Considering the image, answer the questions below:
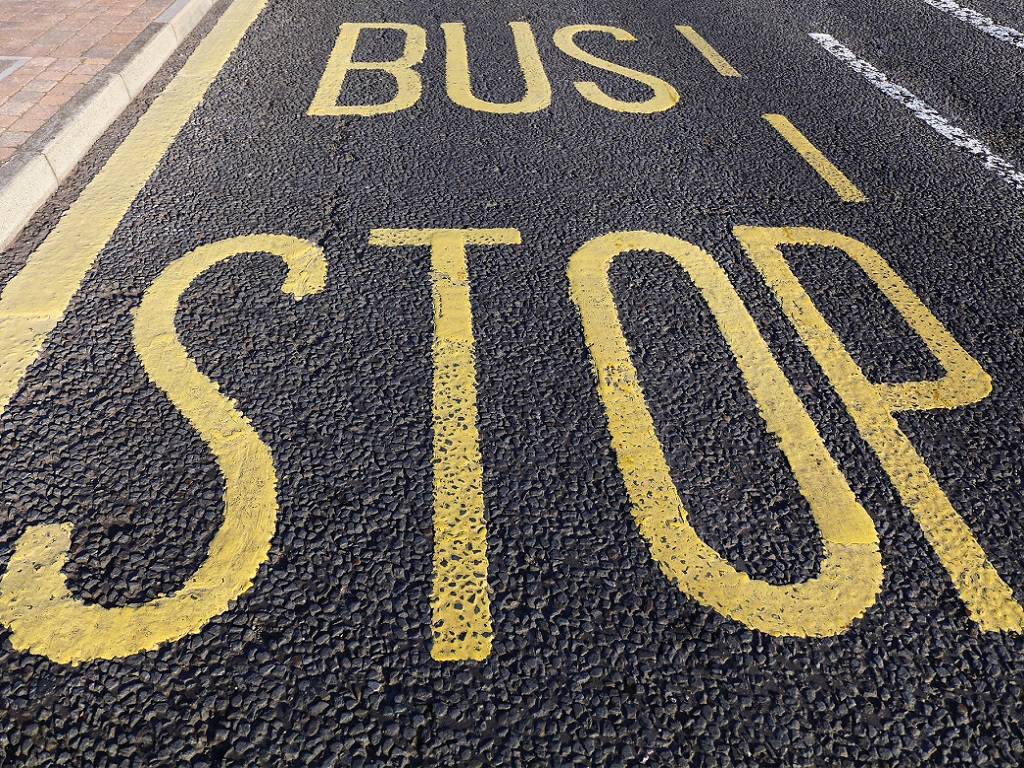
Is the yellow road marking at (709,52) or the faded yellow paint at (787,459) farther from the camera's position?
the yellow road marking at (709,52)

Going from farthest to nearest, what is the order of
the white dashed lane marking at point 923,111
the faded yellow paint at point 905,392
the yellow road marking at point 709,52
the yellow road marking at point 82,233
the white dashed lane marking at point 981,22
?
the white dashed lane marking at point 981,22 < the yellow road marking at point 709,52 < the white dashed lane marking at point 923,111 < the yellow road marking at point 82,233 < the faded yellow paint at point 905,392

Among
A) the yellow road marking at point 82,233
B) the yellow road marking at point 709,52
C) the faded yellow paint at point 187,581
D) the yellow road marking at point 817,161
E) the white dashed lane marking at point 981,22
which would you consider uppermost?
the white dashed lane marking at point 981,22

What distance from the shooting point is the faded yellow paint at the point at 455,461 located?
73.3 inches

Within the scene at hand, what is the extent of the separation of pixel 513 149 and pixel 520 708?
2885 mm

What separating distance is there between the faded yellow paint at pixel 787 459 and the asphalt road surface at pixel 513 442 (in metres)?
0.01

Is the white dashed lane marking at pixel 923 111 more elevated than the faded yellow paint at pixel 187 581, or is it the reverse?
the white dashed lane marking at pixel 923 111

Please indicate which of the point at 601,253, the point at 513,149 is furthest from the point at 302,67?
the point at 601,253

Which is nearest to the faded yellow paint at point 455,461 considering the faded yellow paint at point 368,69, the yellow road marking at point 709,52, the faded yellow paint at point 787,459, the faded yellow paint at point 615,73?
the faded yellow paint at point 787,459

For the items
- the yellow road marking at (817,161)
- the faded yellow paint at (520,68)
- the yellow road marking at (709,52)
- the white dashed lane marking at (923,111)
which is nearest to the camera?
the yellow road marking at (817,161)

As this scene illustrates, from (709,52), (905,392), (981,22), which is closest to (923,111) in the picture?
(709,52)

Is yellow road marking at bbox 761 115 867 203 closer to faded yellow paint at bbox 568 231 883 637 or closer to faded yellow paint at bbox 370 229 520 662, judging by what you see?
faded yellow paint at bbox 568 231 883 637

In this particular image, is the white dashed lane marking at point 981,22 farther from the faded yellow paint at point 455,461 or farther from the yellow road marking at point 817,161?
the faded yellow paint at point 455,461

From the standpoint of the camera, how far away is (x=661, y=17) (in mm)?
5594

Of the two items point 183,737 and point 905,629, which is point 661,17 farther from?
point 183,737
